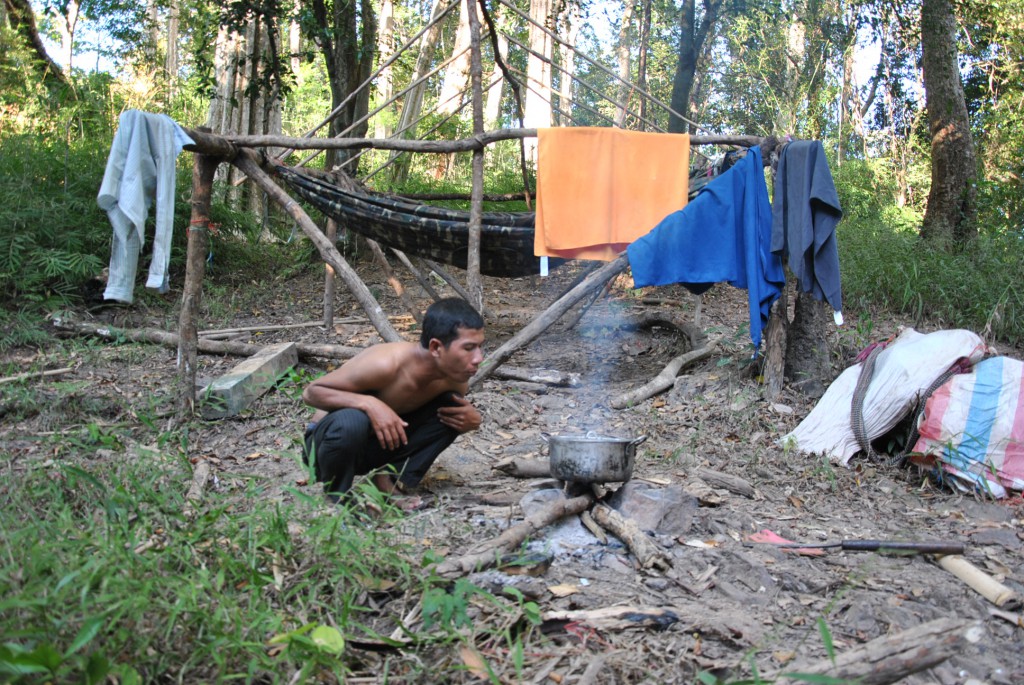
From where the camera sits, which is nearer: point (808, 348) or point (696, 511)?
point (696, 511)

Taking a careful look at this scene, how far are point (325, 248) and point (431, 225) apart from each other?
0.77 m

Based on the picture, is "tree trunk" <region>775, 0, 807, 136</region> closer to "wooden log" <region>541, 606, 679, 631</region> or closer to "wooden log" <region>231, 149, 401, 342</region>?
"wooden log" <region>231, 149, 401, 342</region>

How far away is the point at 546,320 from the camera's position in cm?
511

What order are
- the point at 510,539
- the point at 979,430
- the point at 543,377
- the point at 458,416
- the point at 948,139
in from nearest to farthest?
1. the point at 510,539
2. the point at 458,416
3. the point at 979,430
4. the point at 543,377
5. the point at 948,139

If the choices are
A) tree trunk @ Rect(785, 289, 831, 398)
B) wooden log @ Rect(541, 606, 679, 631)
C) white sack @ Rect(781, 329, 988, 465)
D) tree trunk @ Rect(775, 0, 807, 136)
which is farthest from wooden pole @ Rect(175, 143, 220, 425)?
tree trunk @ Rect(775, 0, 807, 136)

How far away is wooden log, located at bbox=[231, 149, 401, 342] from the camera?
4840 millimetres

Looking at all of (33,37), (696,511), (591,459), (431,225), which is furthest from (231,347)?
(33,37)

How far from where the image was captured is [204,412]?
187 inches

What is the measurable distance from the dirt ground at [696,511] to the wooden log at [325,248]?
73 cm

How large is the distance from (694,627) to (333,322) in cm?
527

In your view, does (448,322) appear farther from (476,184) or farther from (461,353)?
(476,184)

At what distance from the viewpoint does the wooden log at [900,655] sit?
5.62 feet

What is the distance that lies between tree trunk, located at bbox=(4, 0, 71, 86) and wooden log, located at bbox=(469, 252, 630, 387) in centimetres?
661

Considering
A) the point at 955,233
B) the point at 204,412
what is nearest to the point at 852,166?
the point at 955,233
